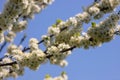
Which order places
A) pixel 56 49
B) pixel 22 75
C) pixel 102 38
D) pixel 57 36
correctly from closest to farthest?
1. pixel 102 38
2. pixel 56 49
3. pixel 57 36
4. pixel 22 75

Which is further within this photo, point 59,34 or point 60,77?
point 60,77

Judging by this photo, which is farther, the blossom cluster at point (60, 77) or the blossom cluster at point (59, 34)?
the blossom cluster at point (60, 77)

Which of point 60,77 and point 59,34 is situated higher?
point 59,34

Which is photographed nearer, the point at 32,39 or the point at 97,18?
the point at 97,18

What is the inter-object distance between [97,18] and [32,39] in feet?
7.42

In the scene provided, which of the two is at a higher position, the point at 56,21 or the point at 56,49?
the point at 56,21

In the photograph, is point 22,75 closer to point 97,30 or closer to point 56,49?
point 56,49

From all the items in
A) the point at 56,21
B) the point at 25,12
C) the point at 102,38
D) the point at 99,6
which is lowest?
the point at 102,38

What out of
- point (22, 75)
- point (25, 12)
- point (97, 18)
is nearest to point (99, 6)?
point (97, 18)

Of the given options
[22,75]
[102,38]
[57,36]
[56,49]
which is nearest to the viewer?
[102,38]

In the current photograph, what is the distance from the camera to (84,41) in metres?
7.79

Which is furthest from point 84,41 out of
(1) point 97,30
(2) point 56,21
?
(2) point 56,21

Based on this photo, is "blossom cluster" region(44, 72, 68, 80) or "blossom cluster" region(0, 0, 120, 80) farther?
"blossom cluster" region(44, 72, 68, 80)

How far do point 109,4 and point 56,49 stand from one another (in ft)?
5.25
